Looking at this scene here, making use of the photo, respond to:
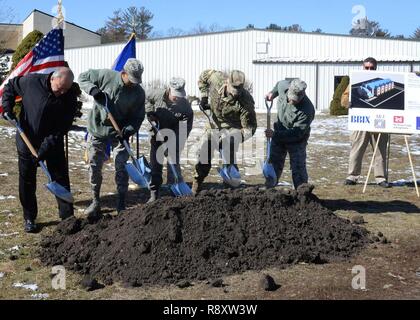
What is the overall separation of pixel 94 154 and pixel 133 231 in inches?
65.4

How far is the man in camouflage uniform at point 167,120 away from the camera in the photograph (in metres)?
7.71

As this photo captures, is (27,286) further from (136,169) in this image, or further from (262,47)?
(262,47)

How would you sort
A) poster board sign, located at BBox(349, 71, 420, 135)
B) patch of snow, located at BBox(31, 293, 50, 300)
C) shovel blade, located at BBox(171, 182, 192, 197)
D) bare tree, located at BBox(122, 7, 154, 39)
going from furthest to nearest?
bare tree, located at BBox(122, 7, 154, 39) → poster board sign, located at BBox(349, 71, 420, 135) → shovel blade, located at BBox(171, 182, 192, 197) → patch of snow, located at BBox(31, 293, 50, 300)

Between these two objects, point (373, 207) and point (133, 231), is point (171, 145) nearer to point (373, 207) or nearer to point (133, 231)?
point (133, 231)

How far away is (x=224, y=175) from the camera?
28.5ft

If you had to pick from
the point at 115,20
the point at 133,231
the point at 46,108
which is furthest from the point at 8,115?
the point at 115,20

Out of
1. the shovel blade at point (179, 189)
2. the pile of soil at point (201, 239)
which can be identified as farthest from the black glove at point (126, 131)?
the shovel blade at point (179, 189)

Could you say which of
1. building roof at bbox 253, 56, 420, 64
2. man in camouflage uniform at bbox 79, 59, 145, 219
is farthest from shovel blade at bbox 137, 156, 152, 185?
building roof at bbox 253, 56, 420, 64

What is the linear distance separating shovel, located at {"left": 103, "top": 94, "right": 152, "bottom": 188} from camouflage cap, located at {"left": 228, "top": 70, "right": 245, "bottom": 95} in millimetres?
1480

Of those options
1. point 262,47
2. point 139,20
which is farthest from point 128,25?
point 262,47

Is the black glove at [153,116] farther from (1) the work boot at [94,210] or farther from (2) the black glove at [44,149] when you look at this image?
(2) the black glove at [44,149]

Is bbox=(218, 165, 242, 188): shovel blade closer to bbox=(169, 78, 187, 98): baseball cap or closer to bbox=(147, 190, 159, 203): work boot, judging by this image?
bbox=(147, 190, 159, 203): work boot

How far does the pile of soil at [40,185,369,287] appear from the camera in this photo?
5336mm

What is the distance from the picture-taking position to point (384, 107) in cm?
955
